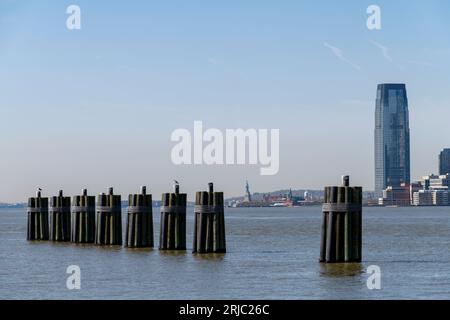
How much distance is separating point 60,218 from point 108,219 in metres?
15.7

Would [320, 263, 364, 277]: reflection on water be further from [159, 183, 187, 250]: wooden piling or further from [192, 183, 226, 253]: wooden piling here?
[159, 183, 187, 250]: wooden piling

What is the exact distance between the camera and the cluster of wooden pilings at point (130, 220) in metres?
64.6

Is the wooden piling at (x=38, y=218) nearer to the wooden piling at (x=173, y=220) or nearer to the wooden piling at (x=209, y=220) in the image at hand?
the wooden piling at (x=173, y=220)

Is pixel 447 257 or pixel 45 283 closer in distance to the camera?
pixel 45 283

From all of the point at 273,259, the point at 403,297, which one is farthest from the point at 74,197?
the point at 403,297

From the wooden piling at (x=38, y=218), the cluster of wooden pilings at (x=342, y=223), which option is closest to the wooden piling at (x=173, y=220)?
the cluster of wooden pilings at (x=342, y=223)

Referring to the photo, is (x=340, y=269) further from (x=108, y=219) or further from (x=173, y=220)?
(x=108, y=219)

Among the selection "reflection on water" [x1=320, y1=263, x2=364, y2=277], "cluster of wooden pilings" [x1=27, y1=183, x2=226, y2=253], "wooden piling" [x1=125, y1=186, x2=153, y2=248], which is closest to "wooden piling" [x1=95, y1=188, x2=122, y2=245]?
"cluster of wooden pilings" [x1=27, y1=183, x2=226, y2=253]

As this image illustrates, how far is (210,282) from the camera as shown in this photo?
182ft

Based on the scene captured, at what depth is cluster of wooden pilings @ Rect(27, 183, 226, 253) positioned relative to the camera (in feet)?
212

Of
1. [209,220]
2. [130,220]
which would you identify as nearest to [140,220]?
[130,220]

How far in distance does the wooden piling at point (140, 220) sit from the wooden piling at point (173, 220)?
269 centimetres
